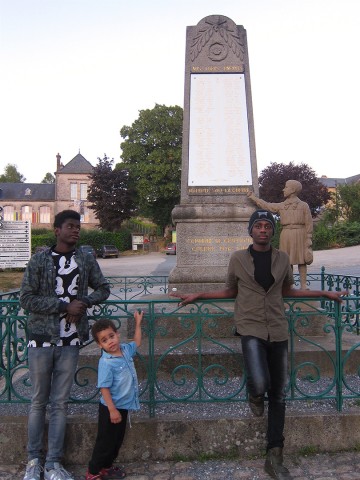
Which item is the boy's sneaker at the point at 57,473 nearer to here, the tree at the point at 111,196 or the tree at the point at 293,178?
the tree at the point at 293,178

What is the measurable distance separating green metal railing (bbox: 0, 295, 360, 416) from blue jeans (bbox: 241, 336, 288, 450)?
497 mm

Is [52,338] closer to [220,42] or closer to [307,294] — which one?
[307,294]

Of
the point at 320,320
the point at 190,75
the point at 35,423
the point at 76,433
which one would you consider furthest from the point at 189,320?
the point at 190,75

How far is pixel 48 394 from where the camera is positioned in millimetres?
3107

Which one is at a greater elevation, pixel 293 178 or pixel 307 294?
pixel 293 178

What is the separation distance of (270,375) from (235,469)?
0.75m

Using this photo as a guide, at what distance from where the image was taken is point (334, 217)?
38594mm

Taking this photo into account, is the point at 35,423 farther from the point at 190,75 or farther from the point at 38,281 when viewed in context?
the point at 190,75

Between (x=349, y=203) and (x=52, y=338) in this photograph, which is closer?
(x=52, y=338)

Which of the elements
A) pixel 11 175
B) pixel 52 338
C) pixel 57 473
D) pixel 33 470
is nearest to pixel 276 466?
pixel 57 473

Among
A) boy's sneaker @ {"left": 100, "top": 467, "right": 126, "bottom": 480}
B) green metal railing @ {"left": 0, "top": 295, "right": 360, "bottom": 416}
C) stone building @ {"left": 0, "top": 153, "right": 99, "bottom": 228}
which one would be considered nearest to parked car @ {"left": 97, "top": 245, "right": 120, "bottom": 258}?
stone building @ {"left": 0, "top": 153, "right": 99, "bottom": 228}

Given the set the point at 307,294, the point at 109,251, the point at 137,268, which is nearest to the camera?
the point at 307,294

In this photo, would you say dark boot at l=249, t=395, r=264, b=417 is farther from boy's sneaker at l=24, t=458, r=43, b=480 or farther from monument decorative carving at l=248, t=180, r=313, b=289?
monument decorative carving at l=248, t=180, r=313, b=289

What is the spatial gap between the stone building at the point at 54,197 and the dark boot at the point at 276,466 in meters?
56.3
